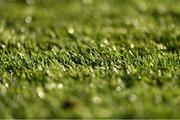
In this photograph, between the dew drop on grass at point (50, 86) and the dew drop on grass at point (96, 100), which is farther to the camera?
the dew drop on grass at point (50, 86)

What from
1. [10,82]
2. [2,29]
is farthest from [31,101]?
[2,29]

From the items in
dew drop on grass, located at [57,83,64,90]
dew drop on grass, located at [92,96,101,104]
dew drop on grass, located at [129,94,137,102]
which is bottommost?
dew drop on grass, located at [129,94,137,102]

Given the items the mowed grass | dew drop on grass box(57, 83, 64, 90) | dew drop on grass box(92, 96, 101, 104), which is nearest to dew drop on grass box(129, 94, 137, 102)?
the mowed grass

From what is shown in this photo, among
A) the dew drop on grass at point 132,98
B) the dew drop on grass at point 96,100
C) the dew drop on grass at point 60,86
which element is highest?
the dew drop on grass at point 60,86

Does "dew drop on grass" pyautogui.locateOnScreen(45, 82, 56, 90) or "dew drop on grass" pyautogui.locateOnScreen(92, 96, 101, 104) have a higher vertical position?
"dew drop on grass" pyautogui.locateOnScreen(45, 82, 56, 90)

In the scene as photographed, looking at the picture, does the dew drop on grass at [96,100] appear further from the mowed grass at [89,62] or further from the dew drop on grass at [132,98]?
the dew drop on grass at [132,98]

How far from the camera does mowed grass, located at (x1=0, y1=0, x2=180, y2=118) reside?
409 cm

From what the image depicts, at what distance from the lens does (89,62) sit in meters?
5.36

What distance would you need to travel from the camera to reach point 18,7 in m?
8.96

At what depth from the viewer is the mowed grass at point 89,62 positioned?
409 centimetres

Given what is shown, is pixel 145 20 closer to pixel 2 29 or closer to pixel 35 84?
pixel 2 29

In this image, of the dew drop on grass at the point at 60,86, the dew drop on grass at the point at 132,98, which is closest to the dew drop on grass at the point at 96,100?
the dew drop on grass at the point at 132,98

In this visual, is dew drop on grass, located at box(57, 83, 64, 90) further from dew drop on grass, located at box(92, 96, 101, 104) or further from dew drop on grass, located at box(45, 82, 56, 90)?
dew drop on grass, located at box(92, 96, 101, 104)

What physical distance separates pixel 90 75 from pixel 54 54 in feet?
3.32
